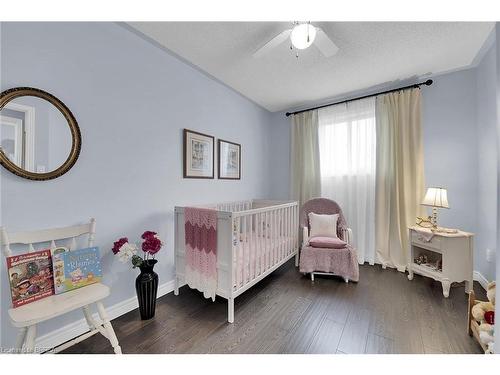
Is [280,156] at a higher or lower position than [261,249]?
higher

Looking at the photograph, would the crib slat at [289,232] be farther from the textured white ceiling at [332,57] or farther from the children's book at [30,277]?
the children's book at [30,277]

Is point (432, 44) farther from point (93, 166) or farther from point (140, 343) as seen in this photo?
point (140, 343)

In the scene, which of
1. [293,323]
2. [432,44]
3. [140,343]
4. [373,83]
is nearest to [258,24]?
[432,44]

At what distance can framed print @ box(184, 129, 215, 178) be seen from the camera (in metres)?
2.30

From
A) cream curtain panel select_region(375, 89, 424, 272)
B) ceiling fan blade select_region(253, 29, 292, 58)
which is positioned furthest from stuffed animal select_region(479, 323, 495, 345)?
ceiling fan blade select_region(253, 29, 292, 58)

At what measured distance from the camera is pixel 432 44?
6.36 feet

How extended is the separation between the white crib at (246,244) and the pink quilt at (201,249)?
0.18 ft

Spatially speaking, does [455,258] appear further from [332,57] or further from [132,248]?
[132,248]

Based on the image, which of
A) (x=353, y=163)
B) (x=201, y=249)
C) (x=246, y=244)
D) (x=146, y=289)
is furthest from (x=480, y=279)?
(x=146, y=289)

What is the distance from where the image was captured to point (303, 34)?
1471 millimetres

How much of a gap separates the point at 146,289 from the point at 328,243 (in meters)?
1.93

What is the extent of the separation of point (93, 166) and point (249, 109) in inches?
95.4

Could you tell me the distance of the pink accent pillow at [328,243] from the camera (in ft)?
7.89

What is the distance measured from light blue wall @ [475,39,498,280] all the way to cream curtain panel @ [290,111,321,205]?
1.80 m
